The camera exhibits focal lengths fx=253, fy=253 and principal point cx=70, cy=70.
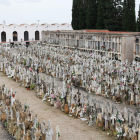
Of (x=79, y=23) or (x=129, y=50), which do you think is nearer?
(x=129, y=50)

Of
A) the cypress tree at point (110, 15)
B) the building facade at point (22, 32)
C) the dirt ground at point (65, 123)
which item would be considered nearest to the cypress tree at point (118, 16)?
the cypress tree at point (110, 15)

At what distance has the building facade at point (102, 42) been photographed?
61.7ft

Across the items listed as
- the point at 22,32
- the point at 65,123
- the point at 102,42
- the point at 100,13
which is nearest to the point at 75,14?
the point at 100,13

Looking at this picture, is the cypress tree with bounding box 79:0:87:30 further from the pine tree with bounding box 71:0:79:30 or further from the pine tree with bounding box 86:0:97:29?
the pine tree with bounding box 86:0:97:29

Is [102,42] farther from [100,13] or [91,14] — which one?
[91,14]

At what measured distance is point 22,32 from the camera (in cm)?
4394

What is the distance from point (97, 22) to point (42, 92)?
935 inches

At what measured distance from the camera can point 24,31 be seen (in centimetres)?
4425

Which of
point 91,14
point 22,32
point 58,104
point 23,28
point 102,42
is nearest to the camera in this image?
point 58,104

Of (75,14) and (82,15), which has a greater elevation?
(75,14)

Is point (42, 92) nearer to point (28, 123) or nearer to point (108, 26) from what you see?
point (28, 123)

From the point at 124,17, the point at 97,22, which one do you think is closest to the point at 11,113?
the point at 124,17

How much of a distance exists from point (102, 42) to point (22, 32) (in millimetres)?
24980

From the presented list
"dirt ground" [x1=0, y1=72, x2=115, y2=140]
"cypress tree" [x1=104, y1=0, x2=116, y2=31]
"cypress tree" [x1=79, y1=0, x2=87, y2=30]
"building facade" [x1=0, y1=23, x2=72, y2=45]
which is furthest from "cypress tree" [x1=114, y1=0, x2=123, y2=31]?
→ "dirt ground" [x1=0, y1=72, x2=115, y2=140]
